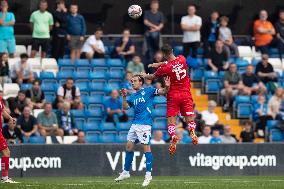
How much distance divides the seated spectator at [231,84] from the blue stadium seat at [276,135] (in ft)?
6.05

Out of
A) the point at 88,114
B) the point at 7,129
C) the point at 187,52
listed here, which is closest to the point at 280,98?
the point at 187,52

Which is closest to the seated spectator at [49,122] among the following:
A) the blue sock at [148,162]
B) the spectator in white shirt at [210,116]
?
the spectator in white shirt at [210,116]

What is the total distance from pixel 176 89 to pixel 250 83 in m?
9.37

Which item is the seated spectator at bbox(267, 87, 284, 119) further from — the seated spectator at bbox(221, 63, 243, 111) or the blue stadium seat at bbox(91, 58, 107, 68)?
the blue stadium seat at bbox(91, 58, 107, 68)

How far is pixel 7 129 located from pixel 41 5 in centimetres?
491

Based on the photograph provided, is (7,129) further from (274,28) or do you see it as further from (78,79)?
(274,28)

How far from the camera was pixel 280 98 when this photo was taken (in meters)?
29.8

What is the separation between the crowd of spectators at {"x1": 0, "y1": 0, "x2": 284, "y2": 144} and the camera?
91.1ft

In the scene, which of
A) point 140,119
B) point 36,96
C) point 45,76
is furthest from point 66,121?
point 140,119

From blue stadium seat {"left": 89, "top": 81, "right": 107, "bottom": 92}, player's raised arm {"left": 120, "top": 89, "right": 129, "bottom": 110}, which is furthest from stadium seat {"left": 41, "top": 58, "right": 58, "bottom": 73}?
player's raised arm {"left": 120, "top": 89, "right": 129, "bottom": 110}

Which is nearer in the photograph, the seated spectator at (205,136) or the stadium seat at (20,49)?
the seated spectator at (205,136)

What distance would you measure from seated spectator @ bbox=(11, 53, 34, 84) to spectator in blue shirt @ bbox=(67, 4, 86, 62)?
194 centimetres

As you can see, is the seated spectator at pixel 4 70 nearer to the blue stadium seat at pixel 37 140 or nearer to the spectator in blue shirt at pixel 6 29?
the spectator in blue shirt at pixel 6 29

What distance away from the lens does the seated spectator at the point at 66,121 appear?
2775 centimetres
